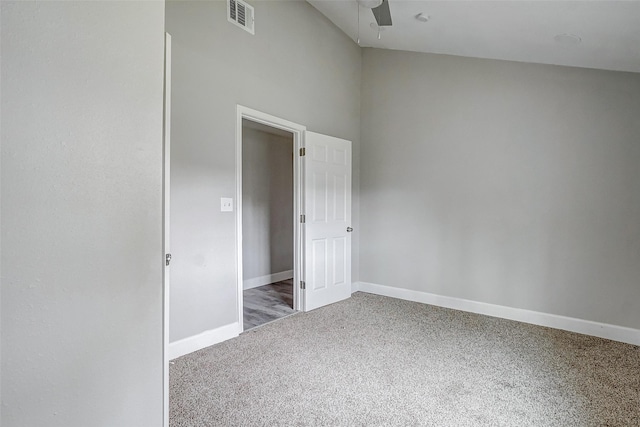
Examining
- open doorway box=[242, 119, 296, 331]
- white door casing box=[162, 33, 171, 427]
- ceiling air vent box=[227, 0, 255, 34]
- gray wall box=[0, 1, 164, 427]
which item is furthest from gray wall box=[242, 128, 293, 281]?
gray wall box=[0, 1, 164, 427]

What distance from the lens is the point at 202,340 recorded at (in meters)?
2.82

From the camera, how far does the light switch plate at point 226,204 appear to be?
2.97 m

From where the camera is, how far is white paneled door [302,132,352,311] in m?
3.81

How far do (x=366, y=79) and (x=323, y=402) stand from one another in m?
4.06

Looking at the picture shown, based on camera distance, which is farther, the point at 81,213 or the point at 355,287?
the point at 355,287

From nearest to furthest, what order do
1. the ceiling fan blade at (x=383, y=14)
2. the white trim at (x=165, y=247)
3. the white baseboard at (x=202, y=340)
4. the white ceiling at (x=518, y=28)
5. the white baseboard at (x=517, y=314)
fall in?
the white trim at (x=165, y=247)
the white ceiling at (x=518, y=28)
the white baseboard at (x=202, y=340)
the ceiling fan blade at (x=383, y=14)
the white baseboard at (x=517, y=314)

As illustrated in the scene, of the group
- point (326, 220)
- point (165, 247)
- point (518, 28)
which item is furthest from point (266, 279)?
point (518, 28)

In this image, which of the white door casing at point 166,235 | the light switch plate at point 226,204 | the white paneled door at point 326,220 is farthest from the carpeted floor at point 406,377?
the light switch plate at point 226,204

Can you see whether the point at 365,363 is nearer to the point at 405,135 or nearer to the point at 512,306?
the point at 512,306

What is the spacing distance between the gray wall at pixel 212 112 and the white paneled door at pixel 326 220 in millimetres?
555

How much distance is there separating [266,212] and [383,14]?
3246 millimetres

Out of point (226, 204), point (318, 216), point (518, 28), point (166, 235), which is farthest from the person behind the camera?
point (318, 216)

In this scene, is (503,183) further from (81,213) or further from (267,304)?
(81,213)

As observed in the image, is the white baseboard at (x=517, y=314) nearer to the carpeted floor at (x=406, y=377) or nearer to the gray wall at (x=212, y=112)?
the carpeted floor at (x=406, y=377)
